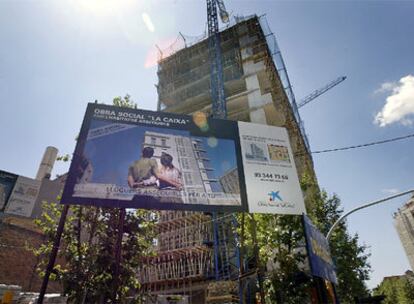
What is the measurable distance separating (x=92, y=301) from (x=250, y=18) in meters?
43.8

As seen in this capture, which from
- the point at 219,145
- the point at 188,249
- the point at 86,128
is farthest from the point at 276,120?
the point at 86,128

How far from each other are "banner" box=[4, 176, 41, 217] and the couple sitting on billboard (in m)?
13.4

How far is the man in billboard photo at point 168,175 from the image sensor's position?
9.64m

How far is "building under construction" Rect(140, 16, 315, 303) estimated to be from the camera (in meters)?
30.1

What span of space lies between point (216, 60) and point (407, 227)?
2554 inches

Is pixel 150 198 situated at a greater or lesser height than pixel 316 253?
greater

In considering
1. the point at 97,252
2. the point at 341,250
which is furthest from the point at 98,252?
the point at 341,250

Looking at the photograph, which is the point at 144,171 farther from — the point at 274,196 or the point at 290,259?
the point at 290,259

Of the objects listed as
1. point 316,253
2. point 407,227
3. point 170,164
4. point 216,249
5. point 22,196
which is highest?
point 407,227

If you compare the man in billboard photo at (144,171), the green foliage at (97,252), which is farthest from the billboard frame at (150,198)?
the green foliage at (97,252)

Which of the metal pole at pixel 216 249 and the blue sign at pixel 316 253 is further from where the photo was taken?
the metal pole at pixel 216 249

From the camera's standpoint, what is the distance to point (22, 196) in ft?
63.4

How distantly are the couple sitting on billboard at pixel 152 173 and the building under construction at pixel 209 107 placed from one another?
1359cm

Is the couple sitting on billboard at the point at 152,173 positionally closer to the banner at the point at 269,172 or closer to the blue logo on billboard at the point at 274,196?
the banner at the point at 269,172
